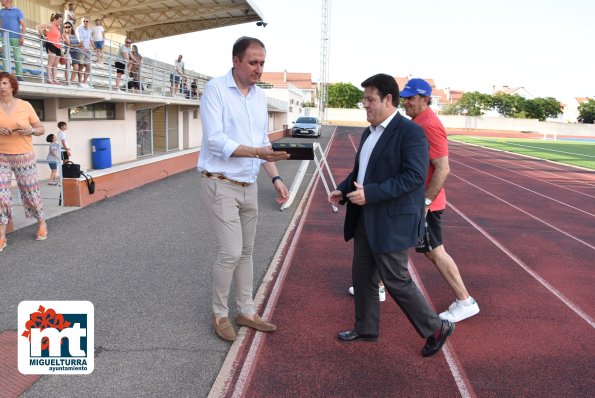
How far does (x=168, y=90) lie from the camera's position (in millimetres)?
21562

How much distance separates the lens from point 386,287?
3471 millimetres

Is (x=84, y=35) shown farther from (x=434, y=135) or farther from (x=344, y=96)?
(x=344, y=96)

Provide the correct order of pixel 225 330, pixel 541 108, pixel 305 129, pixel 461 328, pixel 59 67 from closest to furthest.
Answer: pixel 225 330 < pixel 461 328 < pixel 59 67 < pixel 305 129 < pixel 541 108

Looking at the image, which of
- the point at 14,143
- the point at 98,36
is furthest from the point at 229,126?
the point at 98,36

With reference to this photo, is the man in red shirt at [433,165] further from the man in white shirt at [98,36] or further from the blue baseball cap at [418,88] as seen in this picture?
the man in white shirt at [98,36]

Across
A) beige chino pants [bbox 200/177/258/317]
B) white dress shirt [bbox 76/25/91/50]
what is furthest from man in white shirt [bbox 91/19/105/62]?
beige chino pants [bbox 200/177/258/317]

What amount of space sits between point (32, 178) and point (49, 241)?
0.95 meters

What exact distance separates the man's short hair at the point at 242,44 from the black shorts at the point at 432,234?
6.74 ft

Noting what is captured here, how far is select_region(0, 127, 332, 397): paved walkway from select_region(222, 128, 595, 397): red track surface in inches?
19.6

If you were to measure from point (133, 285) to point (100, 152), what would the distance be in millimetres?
10040

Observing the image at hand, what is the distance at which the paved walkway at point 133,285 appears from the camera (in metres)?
3.21

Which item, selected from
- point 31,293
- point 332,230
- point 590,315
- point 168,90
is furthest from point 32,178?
point 168,90

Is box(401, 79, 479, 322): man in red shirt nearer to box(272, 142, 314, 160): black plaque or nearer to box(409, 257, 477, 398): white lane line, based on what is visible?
box(409, 257, 477, 398): white lane line

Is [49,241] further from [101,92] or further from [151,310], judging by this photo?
[101,92]
